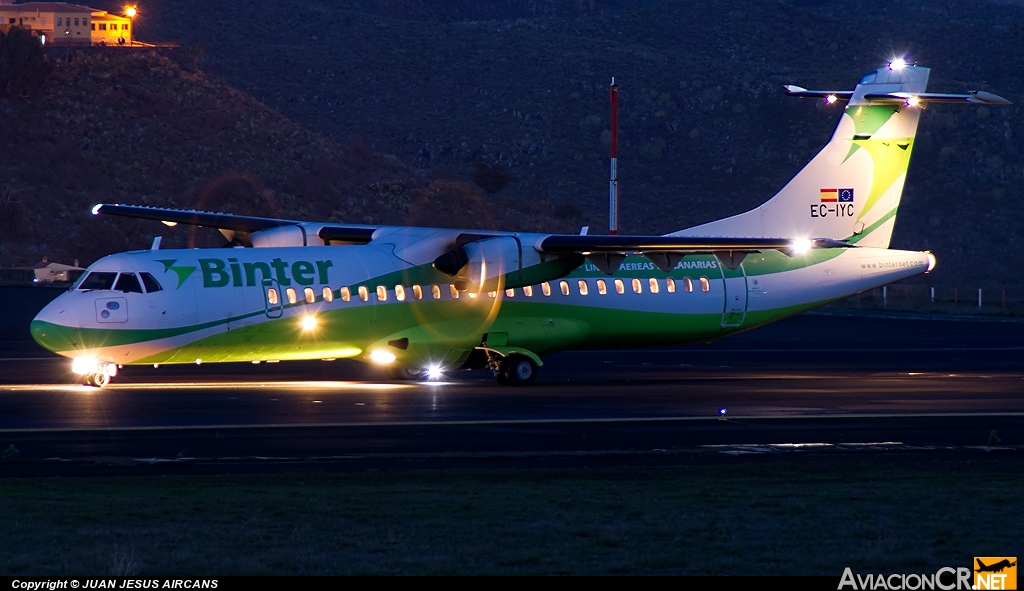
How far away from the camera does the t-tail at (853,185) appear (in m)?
31.8

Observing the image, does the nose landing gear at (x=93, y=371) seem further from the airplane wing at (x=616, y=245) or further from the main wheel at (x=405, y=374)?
the airplane wing at (x=616, y=245)

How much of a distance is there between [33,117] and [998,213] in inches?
2657

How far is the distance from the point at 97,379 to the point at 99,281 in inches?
71.2

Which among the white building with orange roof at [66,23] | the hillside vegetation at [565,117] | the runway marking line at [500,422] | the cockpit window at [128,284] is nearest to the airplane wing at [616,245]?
the runway marking line at [500,422]

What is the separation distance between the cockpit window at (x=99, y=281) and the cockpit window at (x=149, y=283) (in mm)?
479

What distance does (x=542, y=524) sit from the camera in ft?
40.0

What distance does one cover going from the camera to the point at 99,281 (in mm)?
24562

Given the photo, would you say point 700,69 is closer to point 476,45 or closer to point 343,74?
point 476,45

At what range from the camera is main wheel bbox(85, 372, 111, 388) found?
24.9 metres

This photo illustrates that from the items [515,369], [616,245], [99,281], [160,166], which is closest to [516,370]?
[515,369]

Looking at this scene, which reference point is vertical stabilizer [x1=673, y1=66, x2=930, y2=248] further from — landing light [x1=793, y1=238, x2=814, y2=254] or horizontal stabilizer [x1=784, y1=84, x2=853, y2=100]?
landing light [x1=793, y1=238, x2=814, y2=254]

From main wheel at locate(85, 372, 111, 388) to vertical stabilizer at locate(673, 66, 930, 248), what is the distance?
1316 centimetres

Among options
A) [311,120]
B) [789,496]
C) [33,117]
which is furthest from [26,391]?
[311,120]

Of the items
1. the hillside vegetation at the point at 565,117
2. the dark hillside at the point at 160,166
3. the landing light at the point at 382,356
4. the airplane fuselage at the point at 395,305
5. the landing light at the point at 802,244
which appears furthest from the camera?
the hillside vegetation at the point at 565,117
